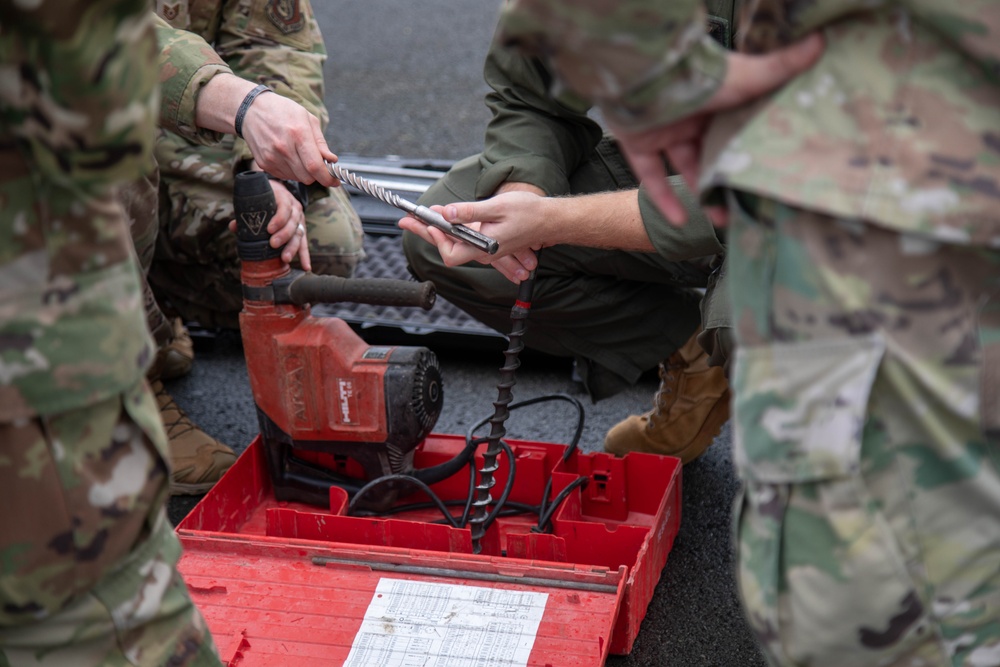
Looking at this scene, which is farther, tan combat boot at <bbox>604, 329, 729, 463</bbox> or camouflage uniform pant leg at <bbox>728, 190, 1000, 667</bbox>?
tan combat boot at <bbox>604, 329, 729, 463</bbox>

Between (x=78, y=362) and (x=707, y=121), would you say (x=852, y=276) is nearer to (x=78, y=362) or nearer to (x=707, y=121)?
(x=707, y=121)

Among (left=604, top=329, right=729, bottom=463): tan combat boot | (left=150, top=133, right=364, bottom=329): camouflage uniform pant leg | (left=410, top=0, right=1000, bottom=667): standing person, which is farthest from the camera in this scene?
(left=150, top=133, right=364, bottom=329): camouflage uniform pant leg

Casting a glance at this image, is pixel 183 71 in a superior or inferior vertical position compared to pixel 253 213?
superior

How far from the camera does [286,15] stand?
2.63 m

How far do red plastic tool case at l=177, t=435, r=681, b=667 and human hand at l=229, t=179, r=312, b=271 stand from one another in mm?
442

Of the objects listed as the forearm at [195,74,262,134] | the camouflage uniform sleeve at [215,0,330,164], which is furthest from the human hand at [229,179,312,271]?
the camouflage uniform sleeve at [215,0,330,164]

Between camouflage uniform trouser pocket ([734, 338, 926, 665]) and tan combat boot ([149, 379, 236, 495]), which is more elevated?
camouflage uniform trouser pocket ([734, 338, 926, 665])

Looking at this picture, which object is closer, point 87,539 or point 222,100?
point 87,539

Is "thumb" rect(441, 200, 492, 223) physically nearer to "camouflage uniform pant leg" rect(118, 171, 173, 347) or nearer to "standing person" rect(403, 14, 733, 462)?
"standing person" rect(403, 14, 733, 462)

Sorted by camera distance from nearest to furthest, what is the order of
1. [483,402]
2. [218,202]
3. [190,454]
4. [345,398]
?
[345,398], [190,454], [218,202], [483,402]

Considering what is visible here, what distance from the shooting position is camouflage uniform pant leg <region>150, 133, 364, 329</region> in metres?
Result: 2.53

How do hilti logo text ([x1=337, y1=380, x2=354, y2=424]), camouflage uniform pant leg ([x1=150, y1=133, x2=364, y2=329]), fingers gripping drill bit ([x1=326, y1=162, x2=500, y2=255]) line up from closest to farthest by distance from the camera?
1. fingers gripping drill bit ([x1=326, y1=162, x2=500, y2=255])
2. hilti logo text ([x1=337, y1=380, x2=354, y2=424])
3. camouflage uniform pant leg ([x1=150, y1=133, x2=364, y2=329])

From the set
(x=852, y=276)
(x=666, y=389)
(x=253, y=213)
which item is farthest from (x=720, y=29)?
(x=852, y=276)

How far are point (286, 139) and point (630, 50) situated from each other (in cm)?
115
